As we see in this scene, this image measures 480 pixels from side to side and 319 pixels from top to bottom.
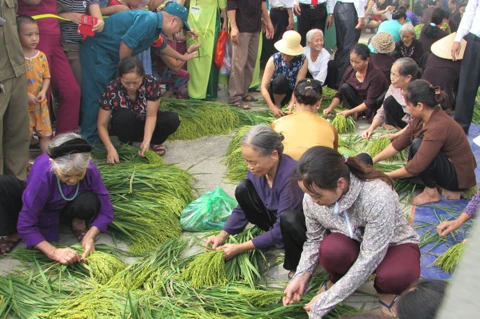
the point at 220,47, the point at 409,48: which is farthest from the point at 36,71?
the point at 409,48

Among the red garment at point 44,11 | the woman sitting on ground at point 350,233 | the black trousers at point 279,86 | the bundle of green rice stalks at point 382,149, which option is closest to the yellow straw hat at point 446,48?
the bundle of green rice stalks at point 382,149

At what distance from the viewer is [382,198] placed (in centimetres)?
247

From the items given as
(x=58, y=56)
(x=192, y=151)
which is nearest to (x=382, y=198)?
(x=192, y=151)

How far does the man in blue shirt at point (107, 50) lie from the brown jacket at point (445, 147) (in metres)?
2.41

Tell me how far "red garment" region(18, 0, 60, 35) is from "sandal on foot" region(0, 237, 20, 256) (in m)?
1.67

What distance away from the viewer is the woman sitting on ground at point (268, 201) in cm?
285

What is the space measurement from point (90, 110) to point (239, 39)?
1988 millimetres

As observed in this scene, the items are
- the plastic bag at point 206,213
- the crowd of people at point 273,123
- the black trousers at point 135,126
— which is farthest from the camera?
the black trousers at point 135,126

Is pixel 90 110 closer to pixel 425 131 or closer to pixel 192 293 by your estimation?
pixel 192 293

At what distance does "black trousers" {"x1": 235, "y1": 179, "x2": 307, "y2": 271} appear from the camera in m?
2.85

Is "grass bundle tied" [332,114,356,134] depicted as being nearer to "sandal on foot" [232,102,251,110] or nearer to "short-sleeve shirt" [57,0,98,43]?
"sandal on foot" [232,102,251,110]

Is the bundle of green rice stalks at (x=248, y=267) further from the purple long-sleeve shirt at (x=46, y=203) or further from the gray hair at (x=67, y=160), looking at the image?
the gray hair at (x=67, y=160)

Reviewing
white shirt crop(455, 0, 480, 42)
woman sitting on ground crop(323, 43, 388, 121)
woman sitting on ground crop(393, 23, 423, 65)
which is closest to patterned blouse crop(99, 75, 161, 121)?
woman sitting on ground crop(323, 43, 388, 121)

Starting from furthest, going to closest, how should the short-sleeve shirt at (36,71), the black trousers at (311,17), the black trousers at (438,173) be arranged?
the black trousers at (311,17), the short-sleeve shirt at (36,71), the black trousers at (438,173)
